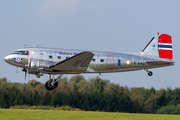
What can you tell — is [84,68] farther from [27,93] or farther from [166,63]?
[27,93]

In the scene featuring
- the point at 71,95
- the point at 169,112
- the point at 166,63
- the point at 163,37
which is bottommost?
the point at 169,112

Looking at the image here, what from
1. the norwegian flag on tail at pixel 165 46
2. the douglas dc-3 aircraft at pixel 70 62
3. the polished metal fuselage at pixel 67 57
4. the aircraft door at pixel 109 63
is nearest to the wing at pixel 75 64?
the douglas dc-3 aircraft at pixel 70 62

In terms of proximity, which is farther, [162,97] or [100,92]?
[162,97]

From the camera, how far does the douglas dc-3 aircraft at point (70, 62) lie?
76.7 ft

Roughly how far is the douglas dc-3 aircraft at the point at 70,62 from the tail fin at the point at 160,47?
0.85 m

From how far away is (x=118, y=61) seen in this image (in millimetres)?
24672

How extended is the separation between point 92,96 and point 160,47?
3512cm

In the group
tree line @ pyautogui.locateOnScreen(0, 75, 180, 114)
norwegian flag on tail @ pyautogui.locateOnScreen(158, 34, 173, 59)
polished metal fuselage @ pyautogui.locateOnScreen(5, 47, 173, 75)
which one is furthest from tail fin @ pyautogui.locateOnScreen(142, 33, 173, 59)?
tree line @ pyautogui.locateOnScreen(0, 75, 180, 114)

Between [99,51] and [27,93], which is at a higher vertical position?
[99,51]

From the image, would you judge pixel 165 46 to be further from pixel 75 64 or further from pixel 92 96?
pixel 92 96

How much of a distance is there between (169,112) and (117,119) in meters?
35.0

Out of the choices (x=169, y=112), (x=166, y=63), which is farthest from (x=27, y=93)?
(x=166, y=63)

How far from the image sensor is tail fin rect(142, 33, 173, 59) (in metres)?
26.6

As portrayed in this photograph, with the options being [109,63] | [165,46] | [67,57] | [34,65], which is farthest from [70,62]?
[165,46]
